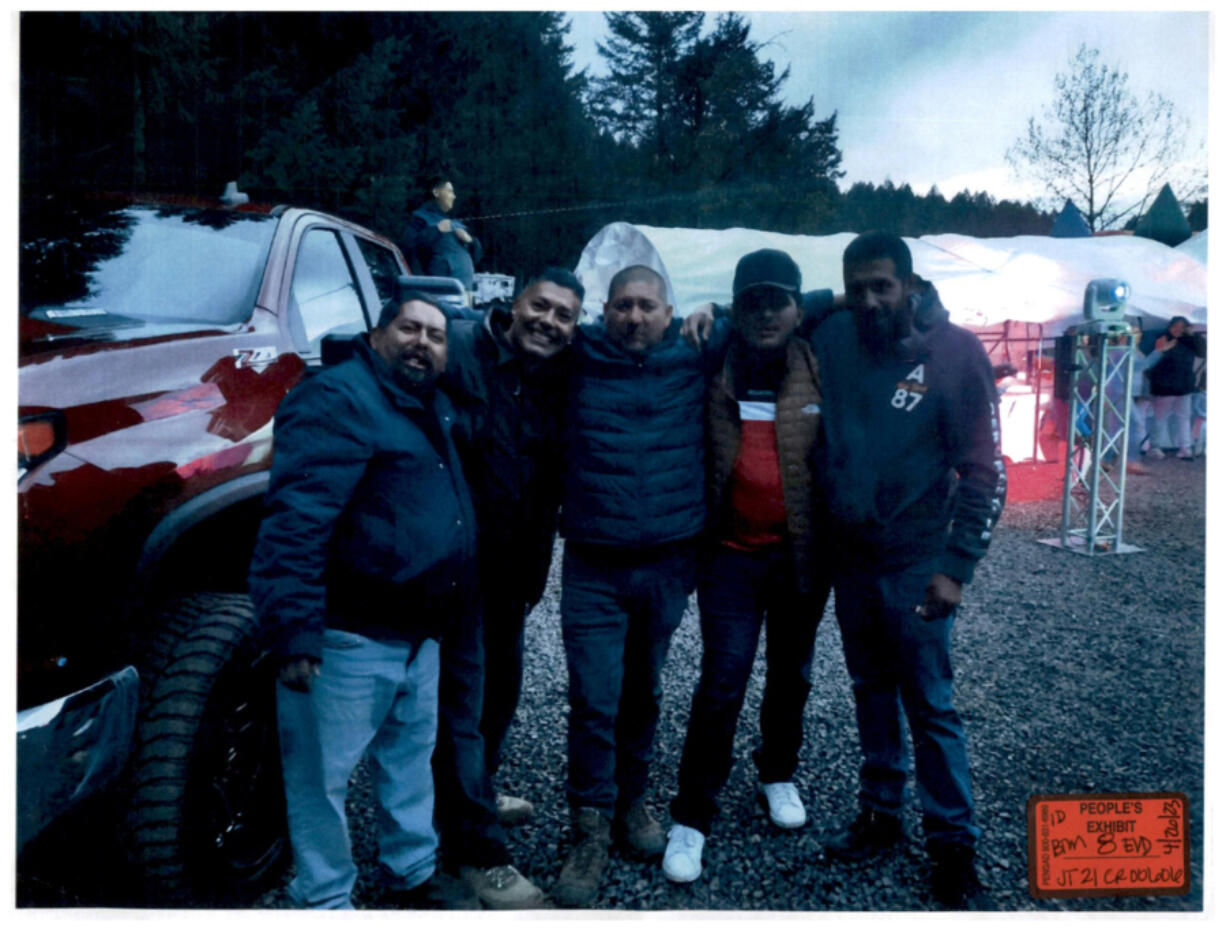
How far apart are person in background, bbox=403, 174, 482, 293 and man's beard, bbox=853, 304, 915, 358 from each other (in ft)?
13.9

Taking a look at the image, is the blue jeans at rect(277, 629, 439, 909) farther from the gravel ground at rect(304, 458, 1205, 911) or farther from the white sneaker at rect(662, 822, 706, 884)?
the white sneaker at rect(662, 822, 706, 884)

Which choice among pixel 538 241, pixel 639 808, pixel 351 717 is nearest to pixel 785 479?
pixel 639 808

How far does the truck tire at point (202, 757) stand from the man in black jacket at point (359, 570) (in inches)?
7.8

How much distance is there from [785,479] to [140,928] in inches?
84.4

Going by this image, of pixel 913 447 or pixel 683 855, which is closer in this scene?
pixel 913 447

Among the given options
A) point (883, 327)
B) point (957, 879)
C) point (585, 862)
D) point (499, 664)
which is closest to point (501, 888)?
point (585, 862)

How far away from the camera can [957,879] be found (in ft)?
7.98

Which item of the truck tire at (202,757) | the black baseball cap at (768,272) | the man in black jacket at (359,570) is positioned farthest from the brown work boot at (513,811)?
the black baseball cap at (768,272)

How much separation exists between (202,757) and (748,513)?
1.60 metres

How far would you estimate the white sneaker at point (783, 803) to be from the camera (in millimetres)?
2773

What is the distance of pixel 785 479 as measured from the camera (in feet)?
8.17

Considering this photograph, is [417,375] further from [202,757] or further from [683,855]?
[683,855]

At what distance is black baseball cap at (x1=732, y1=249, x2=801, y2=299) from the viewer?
243cm

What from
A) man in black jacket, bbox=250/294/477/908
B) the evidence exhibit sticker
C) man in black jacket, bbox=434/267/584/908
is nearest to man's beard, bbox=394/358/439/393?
man in black jacket, bbox=250/294/477/908
